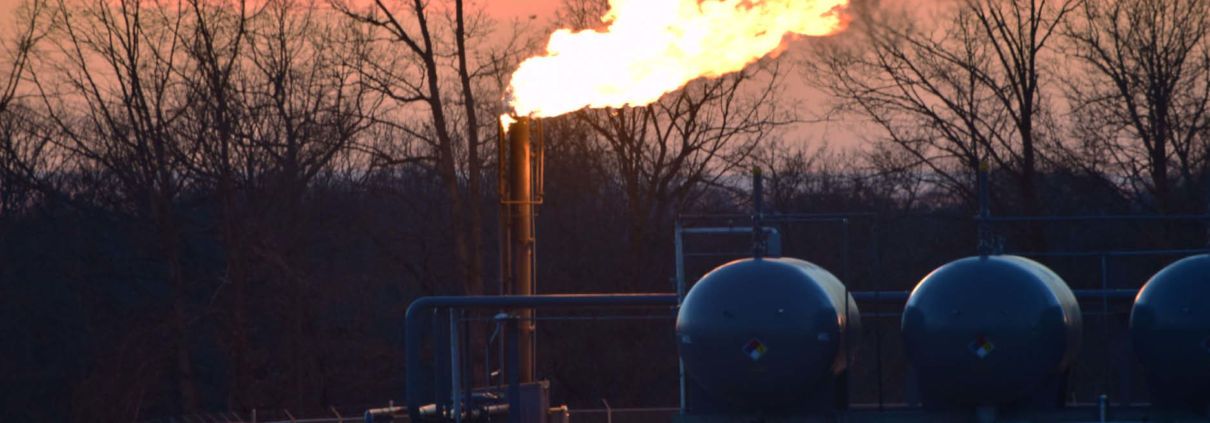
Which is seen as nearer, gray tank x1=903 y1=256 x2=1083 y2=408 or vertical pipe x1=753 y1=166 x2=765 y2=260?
gray tank x1=903 y1=256 x2=1083 y2=408

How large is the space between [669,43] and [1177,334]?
27.4 feet

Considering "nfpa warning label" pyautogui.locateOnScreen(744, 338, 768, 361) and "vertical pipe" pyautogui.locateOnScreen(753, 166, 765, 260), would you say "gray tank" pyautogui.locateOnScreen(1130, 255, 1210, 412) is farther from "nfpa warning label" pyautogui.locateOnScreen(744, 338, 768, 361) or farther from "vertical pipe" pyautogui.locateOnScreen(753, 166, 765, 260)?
"nfpa warning label" pyautogui.locateOnScreen(744, 338, 768, 361)

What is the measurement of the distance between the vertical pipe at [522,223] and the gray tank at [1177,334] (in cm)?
1006


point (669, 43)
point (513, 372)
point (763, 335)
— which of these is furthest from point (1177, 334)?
point (669, 43)

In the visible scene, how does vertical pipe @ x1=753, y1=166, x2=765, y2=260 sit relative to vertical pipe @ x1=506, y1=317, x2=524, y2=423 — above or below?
above

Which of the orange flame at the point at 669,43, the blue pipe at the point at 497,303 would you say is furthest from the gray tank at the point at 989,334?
the orange flame at the point at 669,43

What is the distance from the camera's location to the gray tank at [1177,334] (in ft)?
40.0

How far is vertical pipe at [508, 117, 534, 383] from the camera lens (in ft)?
67.0

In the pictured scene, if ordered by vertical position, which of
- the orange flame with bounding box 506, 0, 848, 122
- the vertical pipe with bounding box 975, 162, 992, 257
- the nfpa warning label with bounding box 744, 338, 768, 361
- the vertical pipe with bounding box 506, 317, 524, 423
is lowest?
the vertical pipe with bounding box 506, 317, 524, 423

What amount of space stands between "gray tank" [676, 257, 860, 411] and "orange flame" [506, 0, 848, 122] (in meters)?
6.20

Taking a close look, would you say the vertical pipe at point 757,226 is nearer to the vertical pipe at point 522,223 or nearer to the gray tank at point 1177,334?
the gray tank at point 1177,334

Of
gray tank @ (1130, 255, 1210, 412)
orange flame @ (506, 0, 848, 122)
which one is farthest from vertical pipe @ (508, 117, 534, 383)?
gray tank @ (1130, 255, 1210, 412)

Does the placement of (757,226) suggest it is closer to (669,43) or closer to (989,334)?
(989,334)

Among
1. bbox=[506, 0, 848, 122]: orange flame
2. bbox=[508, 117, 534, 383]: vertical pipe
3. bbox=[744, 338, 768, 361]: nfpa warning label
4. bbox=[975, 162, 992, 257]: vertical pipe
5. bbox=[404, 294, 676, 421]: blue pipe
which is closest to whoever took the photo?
bbox=[744, 338, 768, 361]: nfpa warning label
